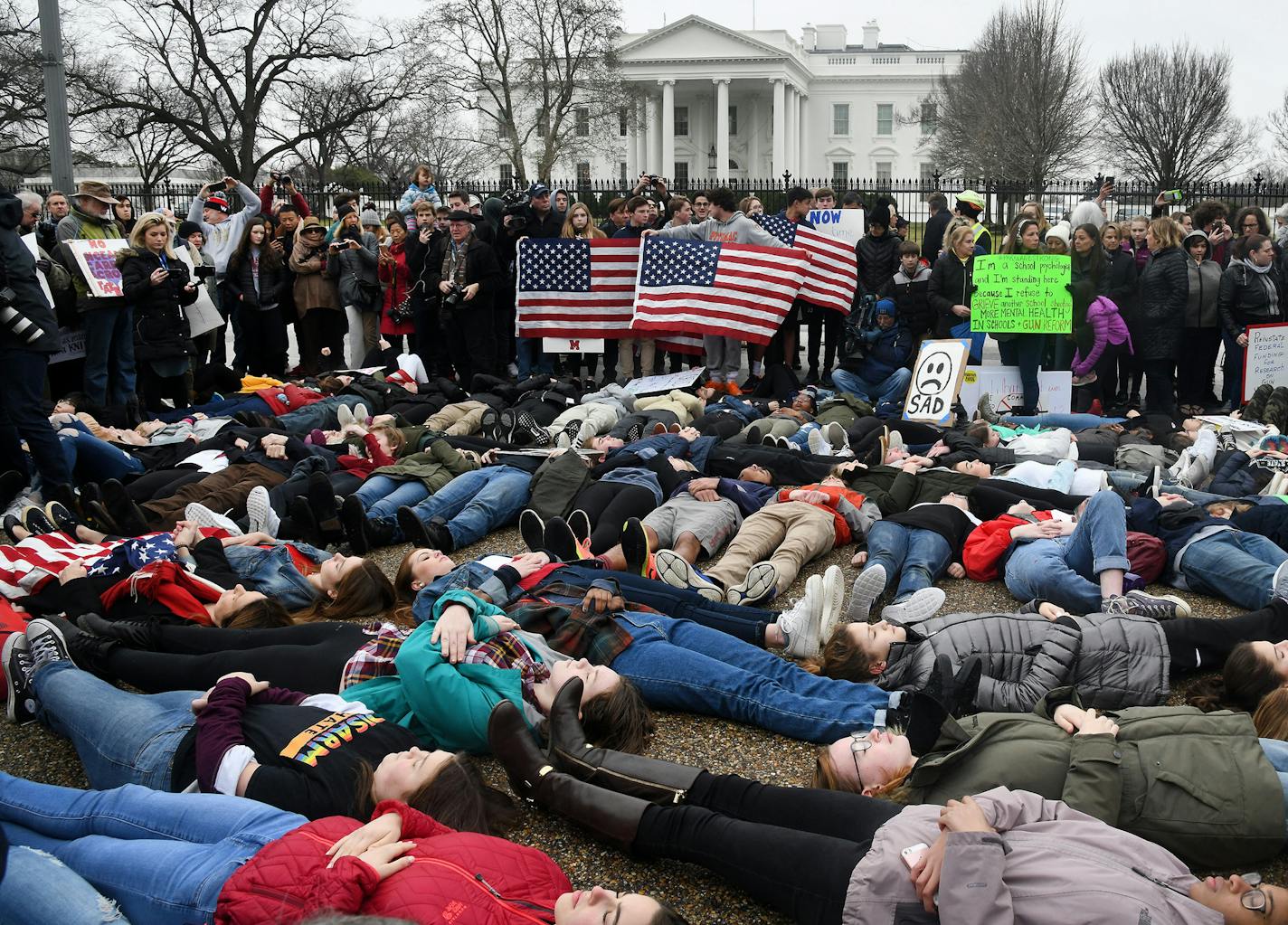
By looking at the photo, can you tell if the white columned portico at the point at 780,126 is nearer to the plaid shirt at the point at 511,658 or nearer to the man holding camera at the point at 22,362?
the man holding camera at the point at 22,362

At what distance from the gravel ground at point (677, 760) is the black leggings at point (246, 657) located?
0.43 metres

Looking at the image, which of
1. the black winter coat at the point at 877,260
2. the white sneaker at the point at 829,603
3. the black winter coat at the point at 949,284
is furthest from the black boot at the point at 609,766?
the black winter coat at the point at 877,260

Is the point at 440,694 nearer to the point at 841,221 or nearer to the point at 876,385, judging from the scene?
the point at 876,385

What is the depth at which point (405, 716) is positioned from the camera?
14.2 feet

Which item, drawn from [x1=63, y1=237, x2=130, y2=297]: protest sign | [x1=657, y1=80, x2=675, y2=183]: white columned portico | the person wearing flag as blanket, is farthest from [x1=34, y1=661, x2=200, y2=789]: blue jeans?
[x1=657, y1=80, x2=675, y2=183]: white columned portico

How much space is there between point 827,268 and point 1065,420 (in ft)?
11.6

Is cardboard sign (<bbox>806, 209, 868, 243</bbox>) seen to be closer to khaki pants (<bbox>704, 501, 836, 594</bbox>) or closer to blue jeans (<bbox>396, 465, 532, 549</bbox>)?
blue jeans (<bbox>396, 465, 532, 549</bbox>)

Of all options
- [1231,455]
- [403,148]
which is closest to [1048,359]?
[1231,455]

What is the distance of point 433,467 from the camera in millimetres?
7953

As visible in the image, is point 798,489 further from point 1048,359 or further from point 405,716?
point 1048,359

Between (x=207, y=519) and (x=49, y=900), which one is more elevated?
(x=207, y=519)

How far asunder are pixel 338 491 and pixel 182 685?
3202 millimetres

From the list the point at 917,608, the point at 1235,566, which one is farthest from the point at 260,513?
the point at 1235,566

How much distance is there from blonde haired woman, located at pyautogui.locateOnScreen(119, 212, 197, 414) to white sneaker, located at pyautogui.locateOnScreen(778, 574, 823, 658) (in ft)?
24.3
